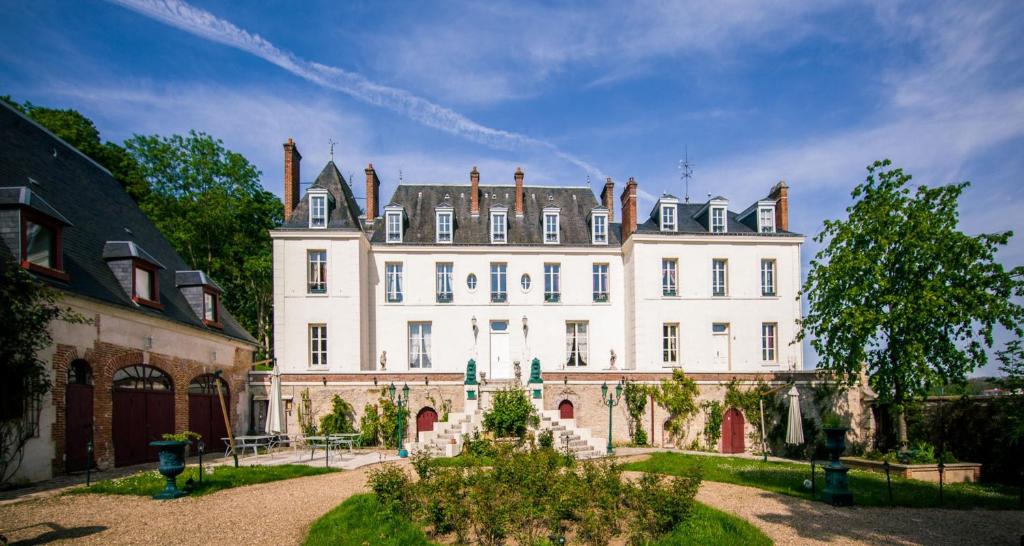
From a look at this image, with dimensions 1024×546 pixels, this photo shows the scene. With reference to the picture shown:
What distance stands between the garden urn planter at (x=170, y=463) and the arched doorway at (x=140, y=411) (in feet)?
17.4

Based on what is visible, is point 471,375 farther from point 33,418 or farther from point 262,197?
point 262,197

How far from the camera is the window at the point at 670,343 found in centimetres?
2545

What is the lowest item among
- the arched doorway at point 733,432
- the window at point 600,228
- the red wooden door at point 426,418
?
the arched doorway at point 733,432

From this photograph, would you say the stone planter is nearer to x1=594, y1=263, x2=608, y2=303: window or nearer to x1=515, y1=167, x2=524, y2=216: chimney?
x1=594, y1=263, x2=608, y2=303: window

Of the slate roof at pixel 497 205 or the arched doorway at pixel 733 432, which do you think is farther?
the slate roof at pixel 497 205

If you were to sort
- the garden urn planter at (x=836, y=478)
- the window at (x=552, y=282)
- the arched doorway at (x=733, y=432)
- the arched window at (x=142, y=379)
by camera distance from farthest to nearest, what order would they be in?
the window at (x=552, y=282) < the arched doorway at (x=733, y=432) < the arched window at (x=142, y=379) < the garden urn planter at (x=836, y=478)

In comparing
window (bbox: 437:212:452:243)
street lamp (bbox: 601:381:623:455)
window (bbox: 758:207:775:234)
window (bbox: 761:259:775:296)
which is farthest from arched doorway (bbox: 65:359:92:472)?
window (bbox: 758:207:775:234)

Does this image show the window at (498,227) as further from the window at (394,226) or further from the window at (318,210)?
the window at (318,210)

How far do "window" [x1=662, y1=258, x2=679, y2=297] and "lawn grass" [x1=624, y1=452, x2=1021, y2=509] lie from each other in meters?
9.03

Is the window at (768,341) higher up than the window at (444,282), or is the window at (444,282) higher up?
the window at (444,282)

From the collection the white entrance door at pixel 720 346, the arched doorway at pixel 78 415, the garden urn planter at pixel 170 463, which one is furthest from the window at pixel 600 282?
the garden urn planter at pixel 170 463

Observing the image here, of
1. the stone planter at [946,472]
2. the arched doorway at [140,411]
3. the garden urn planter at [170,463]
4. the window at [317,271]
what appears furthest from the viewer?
the window at [317,271]

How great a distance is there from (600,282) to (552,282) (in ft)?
A: 6.97

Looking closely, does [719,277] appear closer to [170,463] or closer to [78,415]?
[170,463]
